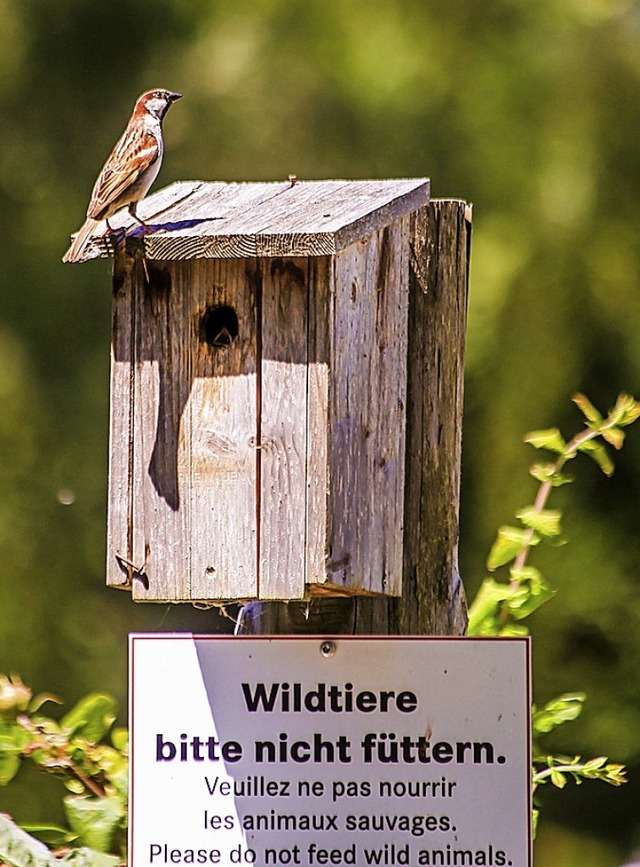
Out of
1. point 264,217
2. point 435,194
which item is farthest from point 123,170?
point 435,194

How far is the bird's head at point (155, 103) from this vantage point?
10.8 ft

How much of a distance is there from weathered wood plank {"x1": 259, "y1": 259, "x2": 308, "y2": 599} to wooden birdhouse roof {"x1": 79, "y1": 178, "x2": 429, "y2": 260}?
8 cm

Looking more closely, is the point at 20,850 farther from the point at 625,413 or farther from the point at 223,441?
the point at 625,413

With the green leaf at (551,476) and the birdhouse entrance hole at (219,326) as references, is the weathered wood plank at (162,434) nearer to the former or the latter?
the birdhouse entrance hole at (219,326)

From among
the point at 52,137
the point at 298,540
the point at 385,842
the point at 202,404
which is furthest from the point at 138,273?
the point at 52,137

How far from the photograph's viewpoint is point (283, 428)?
2.59 m

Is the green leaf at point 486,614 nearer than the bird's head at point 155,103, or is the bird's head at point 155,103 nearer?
the green leaf at point 486,614

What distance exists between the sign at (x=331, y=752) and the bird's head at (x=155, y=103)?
1176 millimetres

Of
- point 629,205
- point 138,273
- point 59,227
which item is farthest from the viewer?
point 59,227

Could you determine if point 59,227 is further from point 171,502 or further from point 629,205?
point 171,502

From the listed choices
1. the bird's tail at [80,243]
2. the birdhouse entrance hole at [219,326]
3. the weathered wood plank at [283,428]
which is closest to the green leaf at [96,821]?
the weathered wood plank at [283,428]

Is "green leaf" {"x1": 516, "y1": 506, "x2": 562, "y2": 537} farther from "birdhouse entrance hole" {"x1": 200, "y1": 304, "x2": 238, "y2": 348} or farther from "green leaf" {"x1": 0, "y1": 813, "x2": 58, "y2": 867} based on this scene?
"green leaf" {"x1": 0, "y1": 813, "x2": 58, "y2": 867}

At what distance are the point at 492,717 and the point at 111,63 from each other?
4039mm

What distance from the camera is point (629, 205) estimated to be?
539 centimetres
